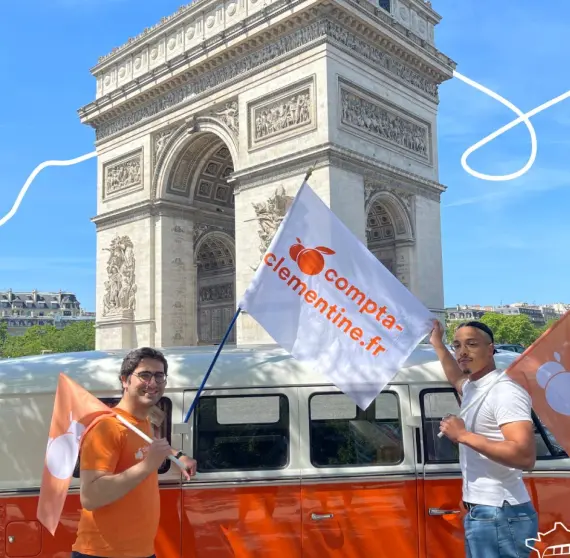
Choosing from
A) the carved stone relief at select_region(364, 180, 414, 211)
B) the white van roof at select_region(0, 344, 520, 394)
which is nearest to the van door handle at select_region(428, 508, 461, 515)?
the white van roof at select_region(0, 344, 520, 394)

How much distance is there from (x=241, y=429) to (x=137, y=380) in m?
1.23

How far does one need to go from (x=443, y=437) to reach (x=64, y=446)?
2136 millimetres

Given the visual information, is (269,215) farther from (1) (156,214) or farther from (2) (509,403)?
(2) (509,403)

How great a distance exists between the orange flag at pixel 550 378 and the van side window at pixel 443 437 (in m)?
0.63

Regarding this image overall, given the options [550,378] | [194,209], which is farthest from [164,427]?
[194,209]

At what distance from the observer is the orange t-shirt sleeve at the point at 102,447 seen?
257cm

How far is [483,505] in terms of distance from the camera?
278 centimetres

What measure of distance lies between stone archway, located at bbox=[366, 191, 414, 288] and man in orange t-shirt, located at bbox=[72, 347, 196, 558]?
18822mm

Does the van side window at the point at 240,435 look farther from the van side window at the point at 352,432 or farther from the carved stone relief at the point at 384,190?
the carved stone relief at the point at 384,190

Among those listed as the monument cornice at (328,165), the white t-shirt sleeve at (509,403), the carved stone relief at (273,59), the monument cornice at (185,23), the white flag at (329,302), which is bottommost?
the white t-shirt sleeve at (509,403)

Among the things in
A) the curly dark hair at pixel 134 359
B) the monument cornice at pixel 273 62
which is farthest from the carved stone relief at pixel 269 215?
the curly dark hair at pixel 134 359

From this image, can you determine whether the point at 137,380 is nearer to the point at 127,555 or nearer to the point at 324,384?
the point at 127,555

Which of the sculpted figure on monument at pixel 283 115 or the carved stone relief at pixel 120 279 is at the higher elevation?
the sculpted figure on monument at pixel 283 115

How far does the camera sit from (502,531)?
2.72 meters
